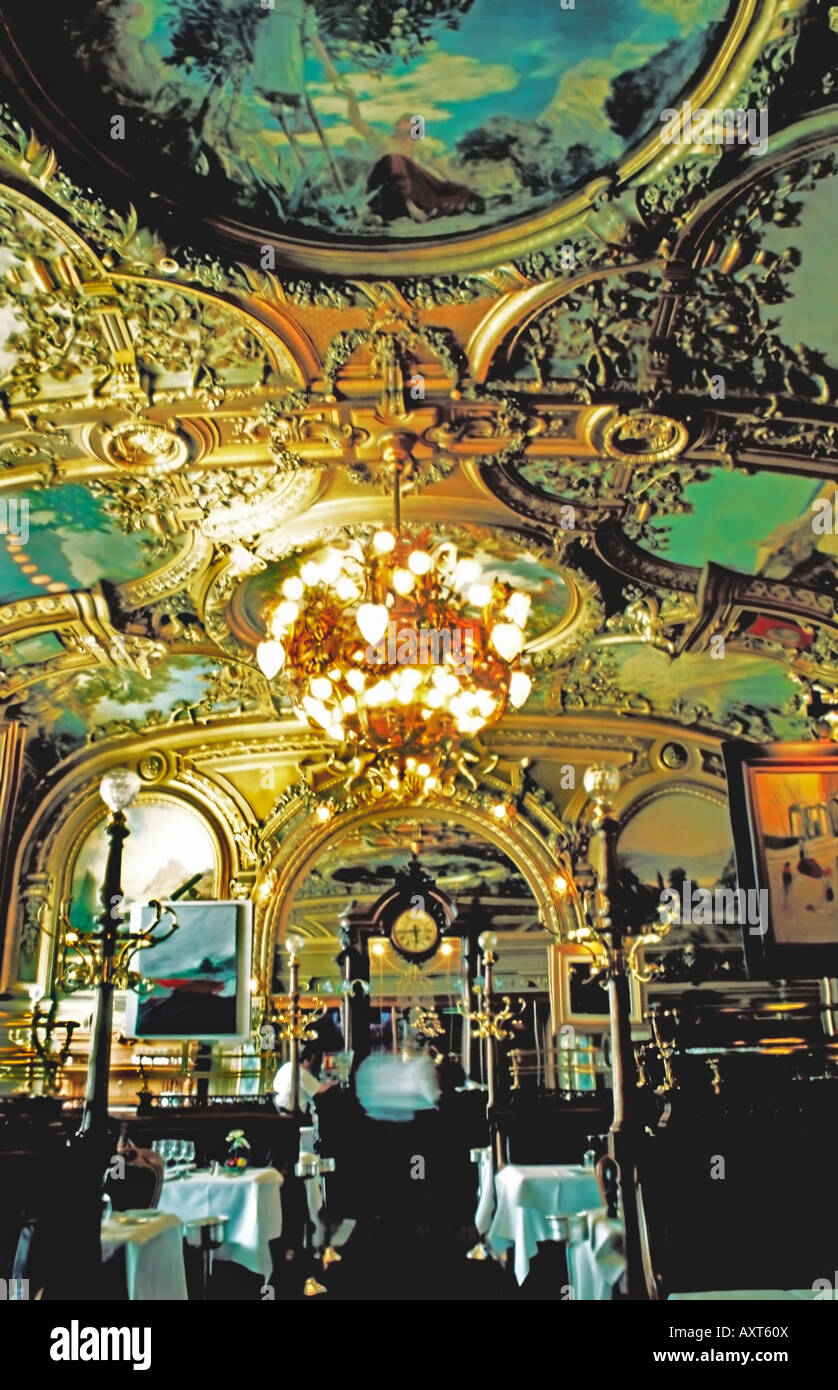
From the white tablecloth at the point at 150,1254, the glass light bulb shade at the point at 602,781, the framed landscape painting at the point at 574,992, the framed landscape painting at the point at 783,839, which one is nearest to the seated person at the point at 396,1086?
the framed landscape painting at the point at 574,992

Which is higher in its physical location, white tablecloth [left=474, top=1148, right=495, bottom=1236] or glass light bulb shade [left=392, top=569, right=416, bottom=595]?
glass light bulb shade [left=392, top=569, right=416, bottom=595]

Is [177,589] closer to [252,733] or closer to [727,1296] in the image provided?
[252,733]

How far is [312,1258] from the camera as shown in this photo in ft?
28.3

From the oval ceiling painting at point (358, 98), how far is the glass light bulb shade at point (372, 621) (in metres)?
2.28

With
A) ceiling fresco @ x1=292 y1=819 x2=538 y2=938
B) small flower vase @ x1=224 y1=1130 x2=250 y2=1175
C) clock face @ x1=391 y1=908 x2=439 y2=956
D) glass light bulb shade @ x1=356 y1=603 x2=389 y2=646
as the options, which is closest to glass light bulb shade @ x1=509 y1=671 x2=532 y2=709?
glass light bulb shade @ x1=356 y1=603 x2=389 y2=646

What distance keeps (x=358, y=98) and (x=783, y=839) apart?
22.9 ft

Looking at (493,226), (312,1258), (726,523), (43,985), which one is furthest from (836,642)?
(43,985)

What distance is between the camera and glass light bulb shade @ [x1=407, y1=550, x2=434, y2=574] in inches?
272

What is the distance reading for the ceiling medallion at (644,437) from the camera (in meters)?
7.08

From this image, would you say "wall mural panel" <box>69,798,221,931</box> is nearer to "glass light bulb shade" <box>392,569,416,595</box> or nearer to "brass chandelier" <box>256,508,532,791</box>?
"brass chandelier" <box>256,508,532,791</box>

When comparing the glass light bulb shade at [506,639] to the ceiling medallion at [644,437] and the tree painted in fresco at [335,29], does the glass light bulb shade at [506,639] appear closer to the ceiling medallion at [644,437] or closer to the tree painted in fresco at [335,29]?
the ceiling medallion at [644,437]

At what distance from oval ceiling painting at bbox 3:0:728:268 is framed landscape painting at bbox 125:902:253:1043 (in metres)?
9.16

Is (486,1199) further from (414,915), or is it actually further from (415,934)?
(414,915)

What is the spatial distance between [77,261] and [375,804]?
10540 millimetres
